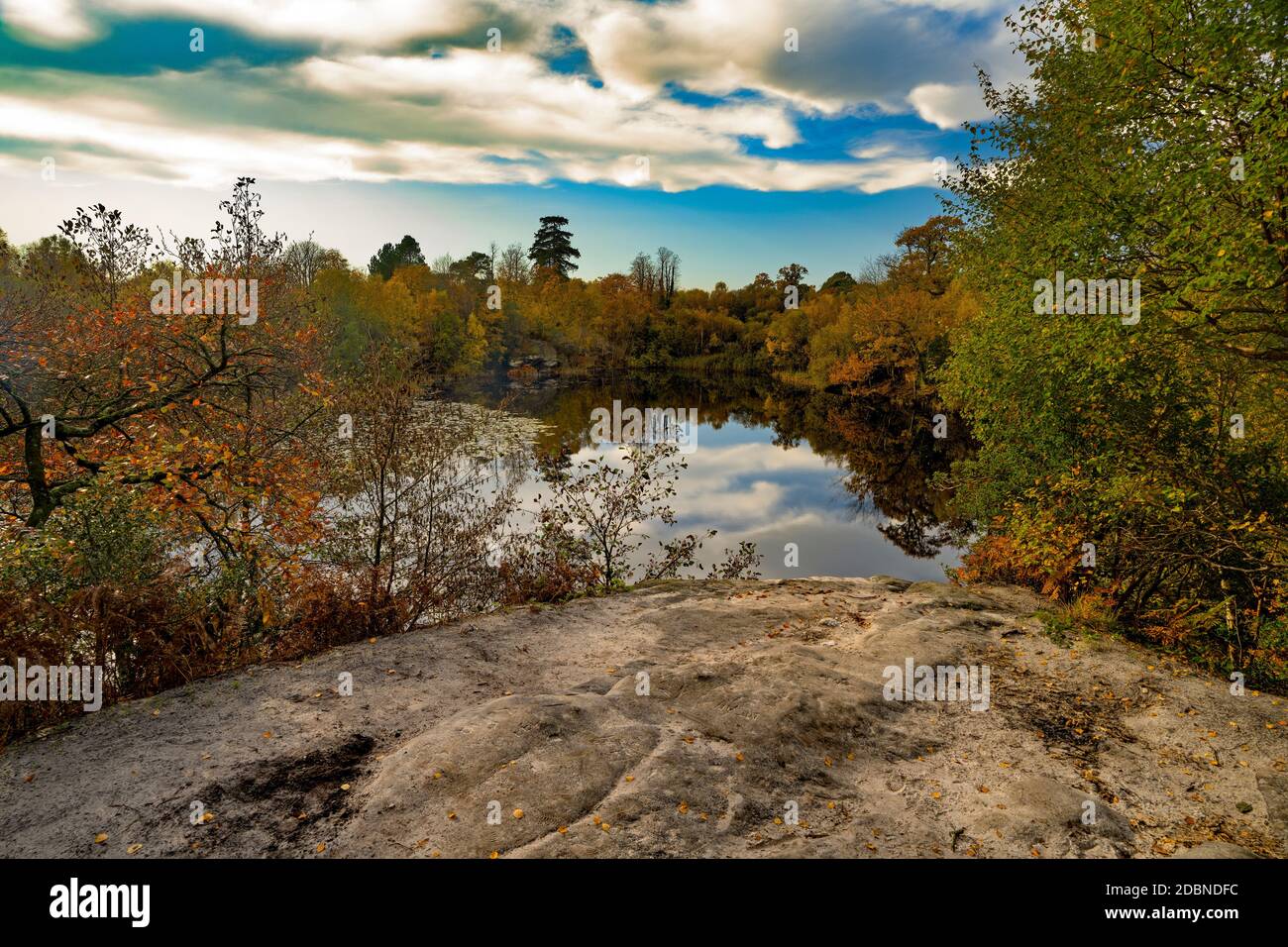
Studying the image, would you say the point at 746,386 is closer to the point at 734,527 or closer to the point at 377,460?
the point at 734,527

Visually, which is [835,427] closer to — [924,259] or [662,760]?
[924,259]

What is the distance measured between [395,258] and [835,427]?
86931 mm

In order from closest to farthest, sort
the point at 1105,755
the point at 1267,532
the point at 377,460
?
the point at 1105,755 < the point at 1267,532 < the point at 377,460

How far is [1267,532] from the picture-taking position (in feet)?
35.9

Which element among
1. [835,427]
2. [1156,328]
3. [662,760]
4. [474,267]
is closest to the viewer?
[662,760]

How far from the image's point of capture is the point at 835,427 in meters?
53.4

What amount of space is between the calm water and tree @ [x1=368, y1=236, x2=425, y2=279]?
167 feet

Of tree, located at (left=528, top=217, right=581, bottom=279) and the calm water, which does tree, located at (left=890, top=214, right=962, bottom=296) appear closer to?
the calm water

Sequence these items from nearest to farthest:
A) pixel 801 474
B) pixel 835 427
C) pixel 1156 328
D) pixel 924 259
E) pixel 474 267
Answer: pixel 1156 328
pixel 801 474
pixel 835 427
pixel 924 259
pixel 474 267

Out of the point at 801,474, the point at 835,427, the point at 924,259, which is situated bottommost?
the point at 801,474

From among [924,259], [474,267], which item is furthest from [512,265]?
[924,259]

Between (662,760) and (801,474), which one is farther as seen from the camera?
(801,474)
